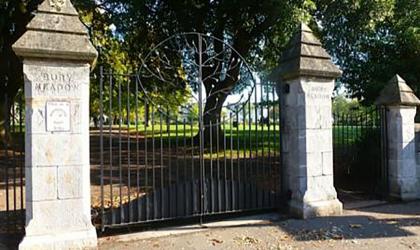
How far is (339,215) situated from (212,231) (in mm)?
2371

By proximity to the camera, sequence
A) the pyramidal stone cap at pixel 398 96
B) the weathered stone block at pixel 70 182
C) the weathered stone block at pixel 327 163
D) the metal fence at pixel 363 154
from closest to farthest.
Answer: the weathered stone block at pixel 70 182 → the weathered stone block at pixel 327 163 → the pyramidal stone cap at pixel 398 96 → the metal fence at pixel 363 154

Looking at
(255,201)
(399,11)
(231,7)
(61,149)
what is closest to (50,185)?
(61,149)

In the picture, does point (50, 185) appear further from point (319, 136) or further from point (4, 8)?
point (4, 8)

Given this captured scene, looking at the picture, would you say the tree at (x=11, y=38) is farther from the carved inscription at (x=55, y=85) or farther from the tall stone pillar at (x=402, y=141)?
the tall stone pillar at (x=402, y=141)

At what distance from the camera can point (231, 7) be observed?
13383 mm

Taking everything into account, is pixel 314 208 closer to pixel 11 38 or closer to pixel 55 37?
pixel 55 37

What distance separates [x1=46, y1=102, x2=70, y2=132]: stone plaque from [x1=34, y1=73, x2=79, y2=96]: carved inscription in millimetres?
157

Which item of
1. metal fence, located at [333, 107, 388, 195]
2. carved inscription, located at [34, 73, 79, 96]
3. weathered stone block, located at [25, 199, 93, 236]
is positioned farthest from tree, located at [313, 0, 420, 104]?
weathered stone block, located at [25, 199, 93, 236]

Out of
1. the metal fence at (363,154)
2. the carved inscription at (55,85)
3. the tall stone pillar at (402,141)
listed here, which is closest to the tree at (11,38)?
the carved inscription at (55,85)

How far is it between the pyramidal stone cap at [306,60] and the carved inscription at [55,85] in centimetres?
359

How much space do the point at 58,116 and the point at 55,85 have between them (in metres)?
0.40

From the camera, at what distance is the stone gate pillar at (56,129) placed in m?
5.05

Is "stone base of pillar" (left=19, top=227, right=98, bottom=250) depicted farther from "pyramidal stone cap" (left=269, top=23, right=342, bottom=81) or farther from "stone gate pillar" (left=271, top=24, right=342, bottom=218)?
"pyramidal stone cap" (left=269, top=23, right=342, bottom=81)

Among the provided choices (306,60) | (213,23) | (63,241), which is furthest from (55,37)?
(213,23)
